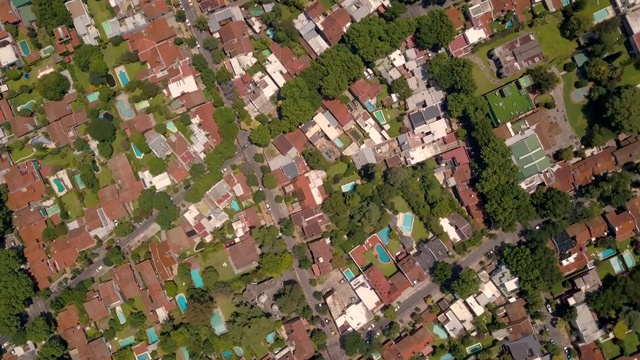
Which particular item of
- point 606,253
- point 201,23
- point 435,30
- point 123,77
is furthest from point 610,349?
point 123,77

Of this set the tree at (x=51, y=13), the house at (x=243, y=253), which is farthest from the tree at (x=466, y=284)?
the tree at (x=51, y=13)

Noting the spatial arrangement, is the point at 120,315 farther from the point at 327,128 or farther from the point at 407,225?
the point at 407,225

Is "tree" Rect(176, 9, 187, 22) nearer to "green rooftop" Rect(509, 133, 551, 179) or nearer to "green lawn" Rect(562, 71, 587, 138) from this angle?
"green rooftop" Rect(509, 133, 551, 179)

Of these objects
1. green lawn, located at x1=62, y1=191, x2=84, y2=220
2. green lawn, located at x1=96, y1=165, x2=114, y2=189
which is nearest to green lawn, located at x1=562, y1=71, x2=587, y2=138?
green lawn, located at x1=96, y1=165, x2=114, y2=189

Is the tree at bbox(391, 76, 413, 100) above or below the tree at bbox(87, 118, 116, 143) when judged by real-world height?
below

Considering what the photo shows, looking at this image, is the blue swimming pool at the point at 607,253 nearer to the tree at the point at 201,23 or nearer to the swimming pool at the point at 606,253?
the swimming pool at the point at 606,253

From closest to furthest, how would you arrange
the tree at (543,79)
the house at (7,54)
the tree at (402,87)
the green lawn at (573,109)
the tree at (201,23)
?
the tree at (543,79), the green lawn at (573,109), the tree at (402,87), the tree at (201,23), the house at (7,54)
